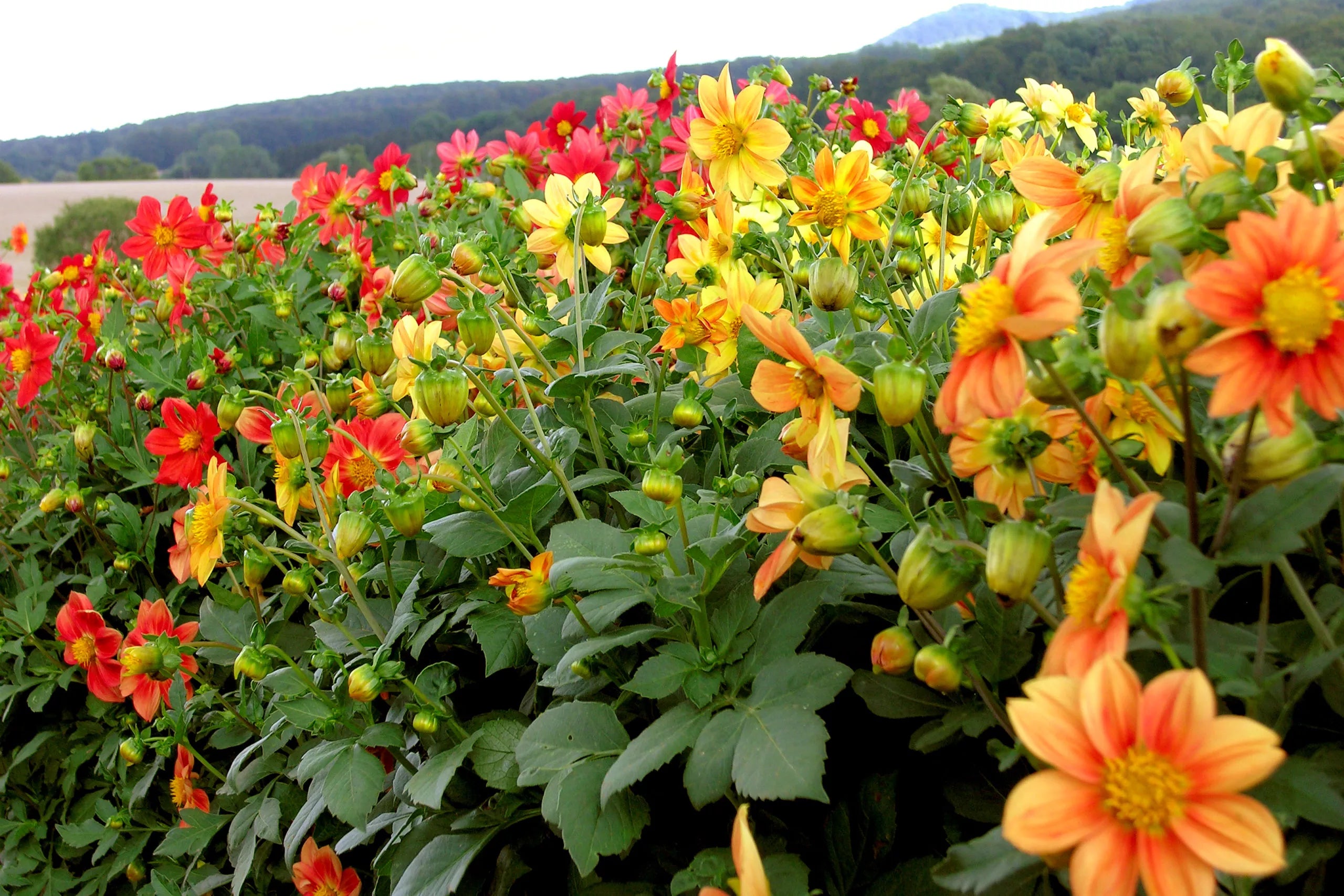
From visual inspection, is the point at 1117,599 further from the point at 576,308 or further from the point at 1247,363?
the point at 576,308

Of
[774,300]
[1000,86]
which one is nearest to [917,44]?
[1000,86]

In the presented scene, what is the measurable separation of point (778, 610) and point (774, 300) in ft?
1.31

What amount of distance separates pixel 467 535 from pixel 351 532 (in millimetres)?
120

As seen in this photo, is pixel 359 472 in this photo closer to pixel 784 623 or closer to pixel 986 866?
pixel 784 623

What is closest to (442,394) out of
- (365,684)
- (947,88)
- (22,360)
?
(365,684)

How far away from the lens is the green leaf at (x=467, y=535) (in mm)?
752

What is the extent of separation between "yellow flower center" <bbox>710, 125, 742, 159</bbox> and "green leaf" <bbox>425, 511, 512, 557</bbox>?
0.50 meters

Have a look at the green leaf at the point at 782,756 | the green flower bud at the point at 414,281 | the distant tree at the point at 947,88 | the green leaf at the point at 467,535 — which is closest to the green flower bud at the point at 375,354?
the green flower bud at the point at 414,281

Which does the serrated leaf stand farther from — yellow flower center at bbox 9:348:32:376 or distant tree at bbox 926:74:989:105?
distant tree at bbox 926:74:989:105

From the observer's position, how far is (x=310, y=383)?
1051 mm

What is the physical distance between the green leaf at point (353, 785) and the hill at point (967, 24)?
4.69 m

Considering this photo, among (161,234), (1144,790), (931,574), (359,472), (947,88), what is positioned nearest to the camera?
(1144,790)

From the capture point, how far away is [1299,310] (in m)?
0.36

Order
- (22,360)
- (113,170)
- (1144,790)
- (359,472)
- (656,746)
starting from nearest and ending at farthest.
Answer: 1. (1144,790)
2. (656,746)
3. (359,472)
4. (22,360)
5. (113,170)
